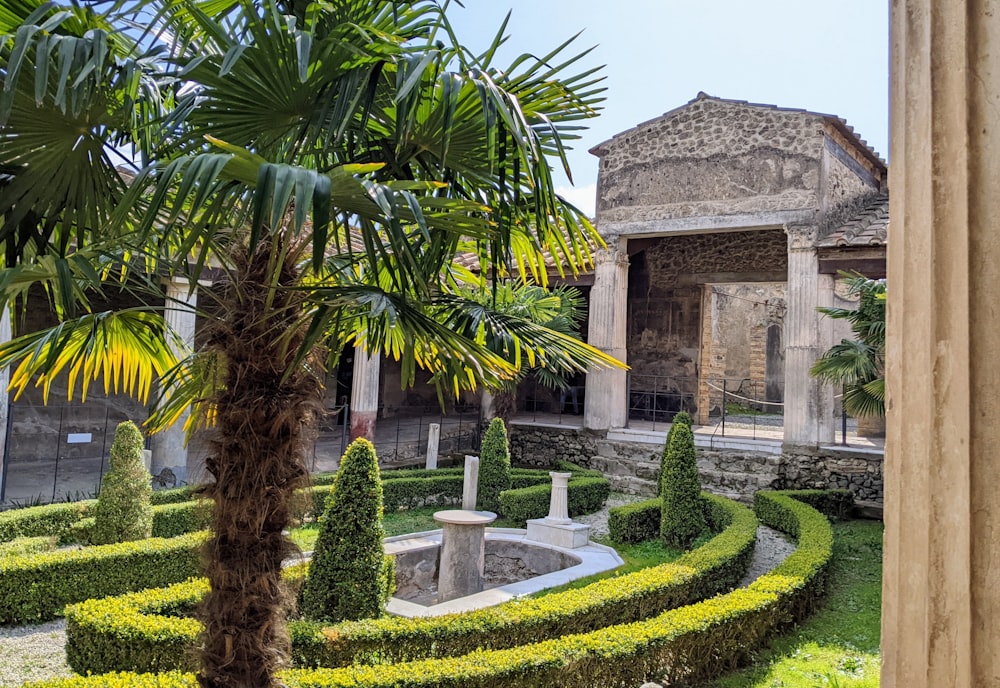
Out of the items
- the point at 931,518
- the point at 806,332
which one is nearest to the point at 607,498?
the point at 806,332

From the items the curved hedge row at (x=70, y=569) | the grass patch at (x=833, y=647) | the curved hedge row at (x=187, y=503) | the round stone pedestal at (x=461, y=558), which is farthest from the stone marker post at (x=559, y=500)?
the curved hedge row at (x=70, y=569)

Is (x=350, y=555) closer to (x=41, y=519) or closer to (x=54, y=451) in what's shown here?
(x=41, y=519)

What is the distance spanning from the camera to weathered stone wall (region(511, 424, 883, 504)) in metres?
11.8

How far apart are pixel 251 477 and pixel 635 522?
7.40m

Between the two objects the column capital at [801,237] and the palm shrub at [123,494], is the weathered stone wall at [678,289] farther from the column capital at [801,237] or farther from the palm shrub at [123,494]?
the palm shrub at [123,494]

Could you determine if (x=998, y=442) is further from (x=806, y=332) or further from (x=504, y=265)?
(x=806, y=332)

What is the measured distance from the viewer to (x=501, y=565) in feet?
31.2

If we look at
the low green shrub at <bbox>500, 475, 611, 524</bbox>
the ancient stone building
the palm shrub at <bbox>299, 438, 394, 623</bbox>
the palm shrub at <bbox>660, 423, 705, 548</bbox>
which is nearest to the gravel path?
the palm shrub at <bbox>299, 438, 394, 623</bbox>

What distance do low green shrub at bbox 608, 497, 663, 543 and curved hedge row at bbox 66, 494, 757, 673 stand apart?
354 centimetres

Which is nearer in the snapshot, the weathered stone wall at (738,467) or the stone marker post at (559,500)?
the stone marker post at (559,500)

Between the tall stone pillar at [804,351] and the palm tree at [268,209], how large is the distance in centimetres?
970

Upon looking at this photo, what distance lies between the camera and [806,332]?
12.3 meters

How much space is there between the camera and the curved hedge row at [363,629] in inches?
187

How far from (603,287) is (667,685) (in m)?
10.2
